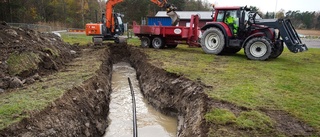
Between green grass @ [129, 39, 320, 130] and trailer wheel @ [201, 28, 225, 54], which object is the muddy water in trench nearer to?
green grass @ [129, 39, 320, 130]

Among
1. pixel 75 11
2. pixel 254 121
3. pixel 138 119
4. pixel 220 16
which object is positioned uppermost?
pixel 75 11

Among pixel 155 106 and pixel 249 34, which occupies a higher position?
pixel 249 34

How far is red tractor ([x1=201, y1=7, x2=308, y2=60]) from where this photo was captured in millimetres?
10199

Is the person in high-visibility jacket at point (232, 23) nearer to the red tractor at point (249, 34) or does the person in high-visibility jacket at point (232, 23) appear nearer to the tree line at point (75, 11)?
the red tractor at point (249, 34)

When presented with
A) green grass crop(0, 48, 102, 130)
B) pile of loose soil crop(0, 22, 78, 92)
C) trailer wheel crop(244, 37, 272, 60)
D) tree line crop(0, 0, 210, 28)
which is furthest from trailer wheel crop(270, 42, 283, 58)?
tree line crop(0, 0, 210, 28)

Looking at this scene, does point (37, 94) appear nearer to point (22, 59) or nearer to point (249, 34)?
point (22, 59)

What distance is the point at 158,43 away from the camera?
49.5ft

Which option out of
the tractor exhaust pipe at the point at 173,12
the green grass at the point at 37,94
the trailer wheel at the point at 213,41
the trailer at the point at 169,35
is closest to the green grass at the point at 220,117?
the green grass at the point at 37,94

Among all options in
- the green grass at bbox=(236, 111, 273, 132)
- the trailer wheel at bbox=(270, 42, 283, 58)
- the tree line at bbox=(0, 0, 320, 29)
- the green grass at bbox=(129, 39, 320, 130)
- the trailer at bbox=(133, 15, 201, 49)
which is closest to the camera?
the green grass at bbox=(236, 111, 273, 132)

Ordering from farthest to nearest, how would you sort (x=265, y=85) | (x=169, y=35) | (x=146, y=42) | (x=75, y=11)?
(x=75, y=11), (x=146, y=42), (x=169, y=35), (x=265, y=85)

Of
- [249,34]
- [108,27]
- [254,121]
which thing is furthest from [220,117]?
[108,27]

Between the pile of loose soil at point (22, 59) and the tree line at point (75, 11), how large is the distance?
20.8m

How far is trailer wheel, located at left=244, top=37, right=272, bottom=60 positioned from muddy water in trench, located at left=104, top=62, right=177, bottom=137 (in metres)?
5.31

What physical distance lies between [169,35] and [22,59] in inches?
336
